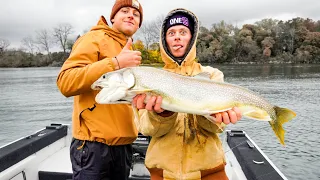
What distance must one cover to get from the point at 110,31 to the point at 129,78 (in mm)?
1040

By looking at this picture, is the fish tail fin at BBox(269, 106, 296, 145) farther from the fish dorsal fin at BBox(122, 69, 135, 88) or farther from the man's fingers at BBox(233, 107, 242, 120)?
the fish dorsal fin at BBox(122, 69, 135, 88)

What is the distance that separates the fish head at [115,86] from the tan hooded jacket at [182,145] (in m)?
0.38

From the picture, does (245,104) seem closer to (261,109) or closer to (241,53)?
(261,109)

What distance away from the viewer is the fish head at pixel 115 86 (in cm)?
264

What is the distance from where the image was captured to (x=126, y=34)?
3.65 metres

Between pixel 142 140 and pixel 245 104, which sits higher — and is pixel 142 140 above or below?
below

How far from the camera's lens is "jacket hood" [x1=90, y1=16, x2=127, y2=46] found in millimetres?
3463

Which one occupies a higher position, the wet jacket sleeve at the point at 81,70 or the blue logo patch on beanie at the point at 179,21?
the blue logo patch on beanie at the point at 179,21

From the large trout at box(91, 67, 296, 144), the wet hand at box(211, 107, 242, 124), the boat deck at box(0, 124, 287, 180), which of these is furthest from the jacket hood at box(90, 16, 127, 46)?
the boat deck at box(0, 124, 287, 180)

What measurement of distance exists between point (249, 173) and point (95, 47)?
8.73 feet

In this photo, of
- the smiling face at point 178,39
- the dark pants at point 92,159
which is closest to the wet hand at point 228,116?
the smiling face at point 178,39

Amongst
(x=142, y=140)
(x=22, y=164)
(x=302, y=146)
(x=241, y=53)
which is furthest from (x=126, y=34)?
(x=241, y=53)

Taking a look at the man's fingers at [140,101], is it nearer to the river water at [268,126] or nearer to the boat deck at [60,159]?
the boat deck at [60,159]

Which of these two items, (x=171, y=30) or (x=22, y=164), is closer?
(x=171, y=30)
